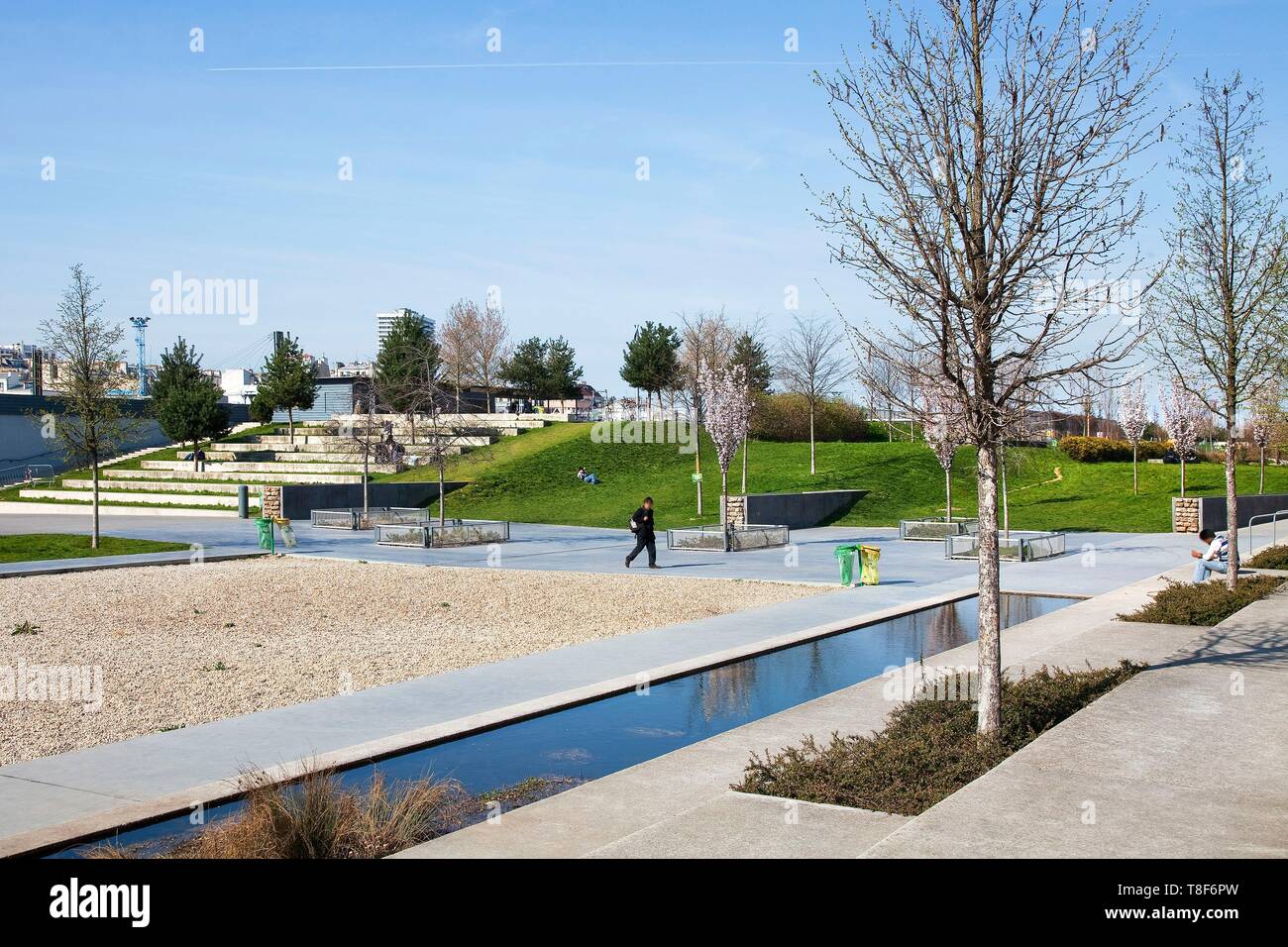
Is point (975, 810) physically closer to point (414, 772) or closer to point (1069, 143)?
point (414, 772)

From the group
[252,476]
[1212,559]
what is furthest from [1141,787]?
[252,476]

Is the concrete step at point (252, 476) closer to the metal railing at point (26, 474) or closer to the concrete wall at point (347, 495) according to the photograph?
the concrete wall at point (347, 495)

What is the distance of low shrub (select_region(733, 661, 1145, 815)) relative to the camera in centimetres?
692

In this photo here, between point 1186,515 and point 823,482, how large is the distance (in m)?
13.8

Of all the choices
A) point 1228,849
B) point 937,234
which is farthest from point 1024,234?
point 1228,849

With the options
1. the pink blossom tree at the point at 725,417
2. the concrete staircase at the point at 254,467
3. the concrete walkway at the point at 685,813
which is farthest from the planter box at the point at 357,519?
the concrete walkway at the point at 685,813

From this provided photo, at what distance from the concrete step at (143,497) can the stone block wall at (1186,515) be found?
33.5 m

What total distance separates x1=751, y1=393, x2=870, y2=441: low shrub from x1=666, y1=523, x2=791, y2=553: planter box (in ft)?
84.4

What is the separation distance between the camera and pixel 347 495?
4141cm

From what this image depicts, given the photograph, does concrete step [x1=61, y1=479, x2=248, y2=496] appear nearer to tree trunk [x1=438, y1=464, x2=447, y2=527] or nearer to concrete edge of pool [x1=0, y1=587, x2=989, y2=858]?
tree trunk [x1=438, y1=464, x2=447, y2=527]

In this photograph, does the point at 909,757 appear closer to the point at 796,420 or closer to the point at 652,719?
the point at 652,719

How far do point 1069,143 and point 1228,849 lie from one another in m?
5.48

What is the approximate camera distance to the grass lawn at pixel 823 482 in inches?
1508
